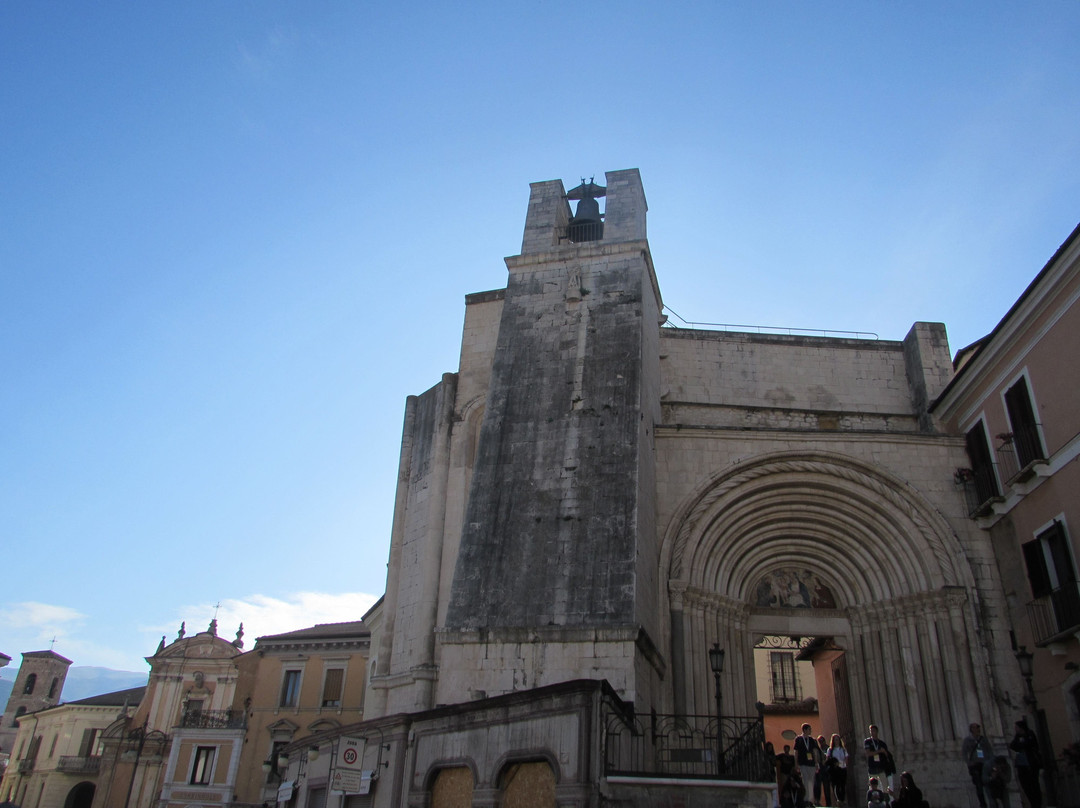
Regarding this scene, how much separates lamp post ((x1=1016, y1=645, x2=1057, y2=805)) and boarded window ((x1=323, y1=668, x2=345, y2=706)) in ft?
74.5

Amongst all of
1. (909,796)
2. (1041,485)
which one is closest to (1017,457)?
(1041,485)

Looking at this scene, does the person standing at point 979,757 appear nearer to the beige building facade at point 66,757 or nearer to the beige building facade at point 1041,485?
the beige building facade at point 1041,485

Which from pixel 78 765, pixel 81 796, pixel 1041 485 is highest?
pixel 1041 485

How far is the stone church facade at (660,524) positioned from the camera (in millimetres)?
12078

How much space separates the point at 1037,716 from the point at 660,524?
6.32 metres

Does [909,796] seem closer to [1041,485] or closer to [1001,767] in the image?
[1001,767]

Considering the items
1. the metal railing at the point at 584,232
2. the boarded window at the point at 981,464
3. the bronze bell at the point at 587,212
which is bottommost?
the boarded window at the point at 981,464

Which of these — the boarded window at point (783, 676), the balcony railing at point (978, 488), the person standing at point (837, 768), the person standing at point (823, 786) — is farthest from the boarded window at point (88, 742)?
the balcony railing at point (978, 488)

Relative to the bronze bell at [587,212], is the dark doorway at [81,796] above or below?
below

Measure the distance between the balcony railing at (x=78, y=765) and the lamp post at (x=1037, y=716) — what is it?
40.8 m

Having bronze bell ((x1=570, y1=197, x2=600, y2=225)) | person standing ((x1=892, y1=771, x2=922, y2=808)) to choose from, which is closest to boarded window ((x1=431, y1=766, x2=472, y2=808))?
person standing ((x1=892, y1=771, x2=922, y2=808))

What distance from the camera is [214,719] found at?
3144 centimetres

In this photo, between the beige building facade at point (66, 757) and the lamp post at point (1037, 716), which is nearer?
the lamp post at point (1037, 716)

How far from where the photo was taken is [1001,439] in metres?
14.3
